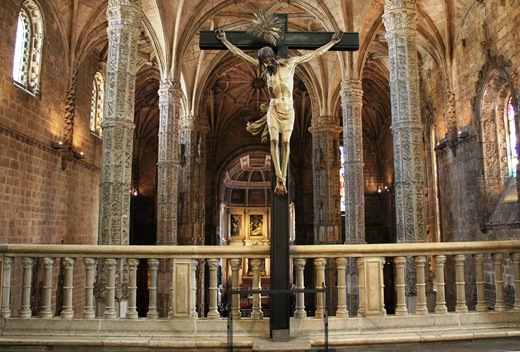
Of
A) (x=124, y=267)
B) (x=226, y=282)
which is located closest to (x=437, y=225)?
(x=124, y=267)

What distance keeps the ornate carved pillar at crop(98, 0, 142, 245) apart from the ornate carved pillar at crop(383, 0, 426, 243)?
6193mm

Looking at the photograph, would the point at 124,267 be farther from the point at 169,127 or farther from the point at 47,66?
the point at 47,66

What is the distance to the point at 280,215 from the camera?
5.04 meters

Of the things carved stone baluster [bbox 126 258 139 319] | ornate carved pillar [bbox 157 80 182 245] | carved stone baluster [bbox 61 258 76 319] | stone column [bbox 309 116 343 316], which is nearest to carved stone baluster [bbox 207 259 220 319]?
carved stone baluster [bbox 126 258 139 319]

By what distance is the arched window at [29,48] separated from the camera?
15328 millimetres

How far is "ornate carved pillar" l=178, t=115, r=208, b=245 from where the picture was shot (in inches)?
858

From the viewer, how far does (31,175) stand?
1552 cm

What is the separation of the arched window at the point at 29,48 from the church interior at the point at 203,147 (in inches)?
2.0

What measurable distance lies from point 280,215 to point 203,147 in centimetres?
1970

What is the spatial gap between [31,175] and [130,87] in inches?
278

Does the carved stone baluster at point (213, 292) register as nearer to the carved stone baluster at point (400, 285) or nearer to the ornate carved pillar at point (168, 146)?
the carved stone baluster at point (400, 285)

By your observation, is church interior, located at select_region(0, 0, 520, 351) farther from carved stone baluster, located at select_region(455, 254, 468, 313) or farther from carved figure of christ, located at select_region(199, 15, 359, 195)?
carved figure of christ, located at select_region(199, 15, 359, 195)

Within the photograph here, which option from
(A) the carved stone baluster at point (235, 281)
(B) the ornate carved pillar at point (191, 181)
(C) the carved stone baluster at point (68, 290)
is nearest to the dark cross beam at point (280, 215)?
(A) the carved stone baluster at point (235, 281)

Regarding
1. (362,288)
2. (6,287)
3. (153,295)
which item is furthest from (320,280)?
(6,287)
